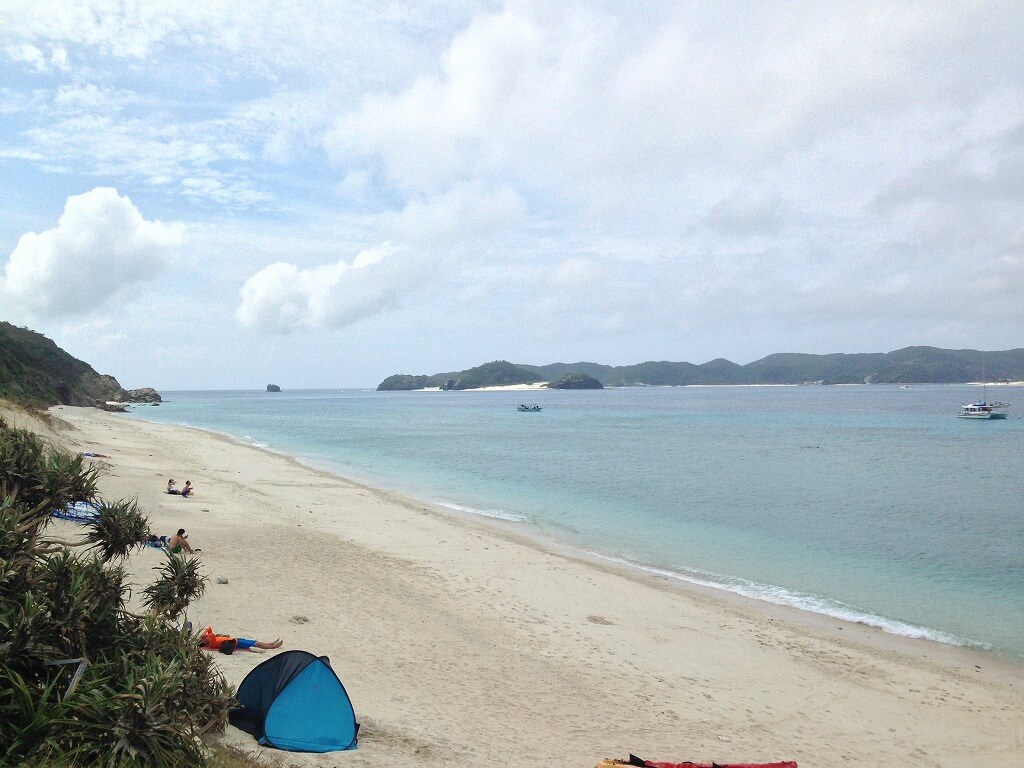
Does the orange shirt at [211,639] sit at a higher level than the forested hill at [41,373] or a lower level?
lower

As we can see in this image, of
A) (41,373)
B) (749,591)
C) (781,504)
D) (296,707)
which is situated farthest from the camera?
(41,373)

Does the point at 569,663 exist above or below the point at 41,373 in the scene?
below

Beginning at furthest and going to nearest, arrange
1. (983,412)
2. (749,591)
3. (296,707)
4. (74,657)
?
(983,412)
(749,591)
(296,707)
(74,657)

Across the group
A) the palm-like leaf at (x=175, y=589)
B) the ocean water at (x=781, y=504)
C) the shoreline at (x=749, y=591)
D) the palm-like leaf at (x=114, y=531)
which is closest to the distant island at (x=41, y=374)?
the ocean water at (x=781, y=504)

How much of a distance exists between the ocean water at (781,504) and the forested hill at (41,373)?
57.0 ft

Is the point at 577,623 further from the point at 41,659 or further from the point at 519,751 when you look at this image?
the point at 41,659

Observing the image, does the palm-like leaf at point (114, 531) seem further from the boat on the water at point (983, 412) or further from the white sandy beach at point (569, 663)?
the boat on the water at point (983, 412)

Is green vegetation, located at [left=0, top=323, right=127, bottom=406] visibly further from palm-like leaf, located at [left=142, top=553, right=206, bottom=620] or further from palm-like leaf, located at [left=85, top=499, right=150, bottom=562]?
palm-like leaf, located at [left=85, top=499, right=150, bottom=562]

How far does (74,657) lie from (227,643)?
439 centimetres

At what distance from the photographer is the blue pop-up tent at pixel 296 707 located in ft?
22.1

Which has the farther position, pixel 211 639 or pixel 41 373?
pixel 41 373

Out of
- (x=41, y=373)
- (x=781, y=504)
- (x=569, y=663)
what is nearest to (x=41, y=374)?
(x=41, y=373)

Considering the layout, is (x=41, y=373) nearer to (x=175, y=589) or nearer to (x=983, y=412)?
(x=175, y=589)

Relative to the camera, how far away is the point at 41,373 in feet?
208
